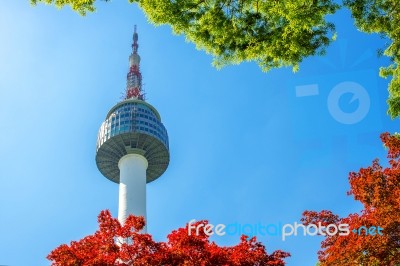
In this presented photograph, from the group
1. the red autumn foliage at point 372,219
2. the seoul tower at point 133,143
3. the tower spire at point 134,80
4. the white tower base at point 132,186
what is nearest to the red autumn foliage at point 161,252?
the red autumn foliage at point 372,219

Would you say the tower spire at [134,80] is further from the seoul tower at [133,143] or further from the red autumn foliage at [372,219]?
the red autumn foliage at [372,219]

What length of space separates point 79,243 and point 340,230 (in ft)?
33.1

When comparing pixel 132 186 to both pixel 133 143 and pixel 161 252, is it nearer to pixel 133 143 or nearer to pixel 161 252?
pixel 133 143

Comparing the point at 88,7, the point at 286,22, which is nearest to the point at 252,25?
the point at 286,22

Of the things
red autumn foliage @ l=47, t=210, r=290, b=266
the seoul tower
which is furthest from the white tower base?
red autumn foliage @ l=47, t=210, r=290, b=266

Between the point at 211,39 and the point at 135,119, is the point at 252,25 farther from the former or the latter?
the point at 135,119

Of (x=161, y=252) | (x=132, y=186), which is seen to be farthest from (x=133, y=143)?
(x=161, y=252)

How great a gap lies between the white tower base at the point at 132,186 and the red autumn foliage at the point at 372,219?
40.5m

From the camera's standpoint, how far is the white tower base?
198 feet

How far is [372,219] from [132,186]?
46202mm

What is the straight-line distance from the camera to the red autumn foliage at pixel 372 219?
17391 mm

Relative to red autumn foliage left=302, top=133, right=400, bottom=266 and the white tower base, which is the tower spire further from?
red autumn foliage left=302, top=133, right=400, bottom=266

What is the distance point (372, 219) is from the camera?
18.8m

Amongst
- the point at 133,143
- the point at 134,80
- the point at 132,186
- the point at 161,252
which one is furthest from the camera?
the point at 134,80
